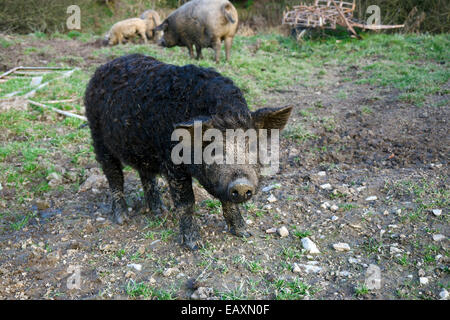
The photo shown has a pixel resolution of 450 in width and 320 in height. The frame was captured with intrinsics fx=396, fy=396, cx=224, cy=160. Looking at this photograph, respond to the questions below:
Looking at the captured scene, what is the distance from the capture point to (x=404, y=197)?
13.4 feet

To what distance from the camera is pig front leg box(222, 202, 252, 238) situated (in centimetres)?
370

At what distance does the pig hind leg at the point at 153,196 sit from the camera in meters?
4.31

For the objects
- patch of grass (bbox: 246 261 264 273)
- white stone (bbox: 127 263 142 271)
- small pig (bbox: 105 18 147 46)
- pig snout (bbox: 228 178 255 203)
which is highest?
small pig (bbox: 105 18 147 46)

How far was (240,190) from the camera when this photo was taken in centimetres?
277

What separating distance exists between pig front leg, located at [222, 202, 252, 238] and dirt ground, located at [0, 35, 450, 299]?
72 millimetres

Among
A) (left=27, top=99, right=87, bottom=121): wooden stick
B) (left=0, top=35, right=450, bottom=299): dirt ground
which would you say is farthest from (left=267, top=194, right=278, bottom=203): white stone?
(left=27, top=99, right=87, bottom=121): wooden stick

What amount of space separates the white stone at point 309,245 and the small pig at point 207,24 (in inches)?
302

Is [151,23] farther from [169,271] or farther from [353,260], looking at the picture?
[353,260]

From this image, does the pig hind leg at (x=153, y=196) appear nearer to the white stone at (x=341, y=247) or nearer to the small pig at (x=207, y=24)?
the white stone at (x=341, y=247)

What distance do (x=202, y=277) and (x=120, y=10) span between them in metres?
19.9

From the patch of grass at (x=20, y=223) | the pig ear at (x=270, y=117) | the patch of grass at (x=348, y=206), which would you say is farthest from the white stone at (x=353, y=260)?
the patch of grass at (x=20, y=223)

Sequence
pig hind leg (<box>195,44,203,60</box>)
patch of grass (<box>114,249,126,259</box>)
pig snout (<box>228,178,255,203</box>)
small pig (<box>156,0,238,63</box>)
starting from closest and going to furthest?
pig snout (<box>228,178,255,203</box>), patch of grass (<box>114,249,126,259</box>), small pig (<box>156,0,238,63</box>), pig hind leg (<box>195,44,203,60</box>)

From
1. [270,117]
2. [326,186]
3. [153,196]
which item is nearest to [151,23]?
[153,196]

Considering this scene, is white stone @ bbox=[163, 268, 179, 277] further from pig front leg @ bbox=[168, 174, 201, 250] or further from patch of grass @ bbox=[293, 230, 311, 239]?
patch of grass @ bbox=[293, 230, 311, 239]
